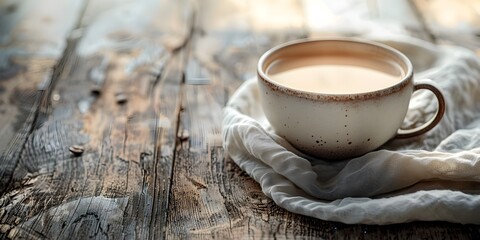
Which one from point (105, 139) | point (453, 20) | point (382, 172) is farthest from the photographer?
point (453, 20)

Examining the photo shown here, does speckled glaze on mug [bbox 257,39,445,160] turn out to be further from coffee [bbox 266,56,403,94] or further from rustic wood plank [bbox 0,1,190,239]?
rustic wood plank [bbox 0,1,190,239]

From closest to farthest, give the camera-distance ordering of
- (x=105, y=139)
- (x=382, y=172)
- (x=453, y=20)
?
1. (x=382, y=172)
2. (x=105, y=139)
3. (x=453, y=20)

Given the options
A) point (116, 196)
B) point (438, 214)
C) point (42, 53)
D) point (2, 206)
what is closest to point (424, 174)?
point (438, 214)

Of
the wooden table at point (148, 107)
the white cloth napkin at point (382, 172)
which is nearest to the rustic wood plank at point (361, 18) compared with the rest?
the wooden table at point (148, 107)

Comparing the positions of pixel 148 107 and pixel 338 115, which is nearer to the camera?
pixel 338 115

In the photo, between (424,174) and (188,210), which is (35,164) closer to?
(188,210)

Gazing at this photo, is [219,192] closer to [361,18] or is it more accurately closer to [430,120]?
[430,120]

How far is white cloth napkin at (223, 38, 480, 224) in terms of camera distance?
528mm

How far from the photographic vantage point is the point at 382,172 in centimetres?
58

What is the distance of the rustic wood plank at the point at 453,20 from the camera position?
0.94 metres

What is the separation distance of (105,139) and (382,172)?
12.5 inches

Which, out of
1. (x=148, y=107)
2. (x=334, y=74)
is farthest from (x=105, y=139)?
(x=334, y=74)

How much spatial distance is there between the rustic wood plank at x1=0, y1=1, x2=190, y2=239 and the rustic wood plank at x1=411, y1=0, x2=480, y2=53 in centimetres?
41

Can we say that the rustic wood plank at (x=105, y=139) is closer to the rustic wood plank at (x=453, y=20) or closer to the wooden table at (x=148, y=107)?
the wooden table at (x=148, y=107)
